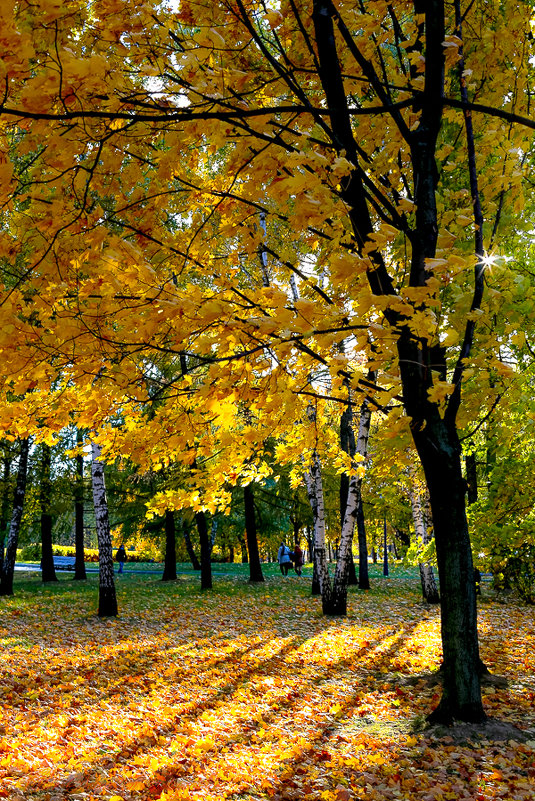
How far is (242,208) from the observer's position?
3.83 meters

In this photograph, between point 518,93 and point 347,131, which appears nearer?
A: point 347,131

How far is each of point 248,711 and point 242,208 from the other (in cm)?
458

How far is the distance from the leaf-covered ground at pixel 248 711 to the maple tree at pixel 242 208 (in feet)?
2.61

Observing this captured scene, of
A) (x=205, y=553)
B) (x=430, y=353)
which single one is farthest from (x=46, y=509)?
(x=430, y=353)

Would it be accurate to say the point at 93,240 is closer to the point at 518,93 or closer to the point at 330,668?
the point at 518,93

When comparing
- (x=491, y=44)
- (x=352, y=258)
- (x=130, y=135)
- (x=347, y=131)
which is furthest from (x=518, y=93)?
(x=130, y=135)

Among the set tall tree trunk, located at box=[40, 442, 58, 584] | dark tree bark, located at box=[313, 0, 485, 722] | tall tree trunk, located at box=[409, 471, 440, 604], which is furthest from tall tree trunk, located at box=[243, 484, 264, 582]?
dark tree bark, located at box=[313, 0, 485, 722]

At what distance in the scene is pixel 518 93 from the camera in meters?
3.58

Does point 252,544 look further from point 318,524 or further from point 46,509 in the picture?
point 46,509

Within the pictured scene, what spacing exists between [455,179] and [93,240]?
13.2ft

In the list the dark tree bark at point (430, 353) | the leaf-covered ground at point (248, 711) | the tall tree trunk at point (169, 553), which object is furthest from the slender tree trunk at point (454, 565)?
the tall tree trunk at point (169, 553)

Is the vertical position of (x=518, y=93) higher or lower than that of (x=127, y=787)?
higher

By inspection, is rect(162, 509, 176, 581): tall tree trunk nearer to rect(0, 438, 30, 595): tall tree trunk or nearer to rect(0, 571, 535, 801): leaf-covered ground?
rect(0, 438, 30, 595): tall tree trunk

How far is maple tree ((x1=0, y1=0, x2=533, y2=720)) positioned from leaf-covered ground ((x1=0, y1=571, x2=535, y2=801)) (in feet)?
2.61
